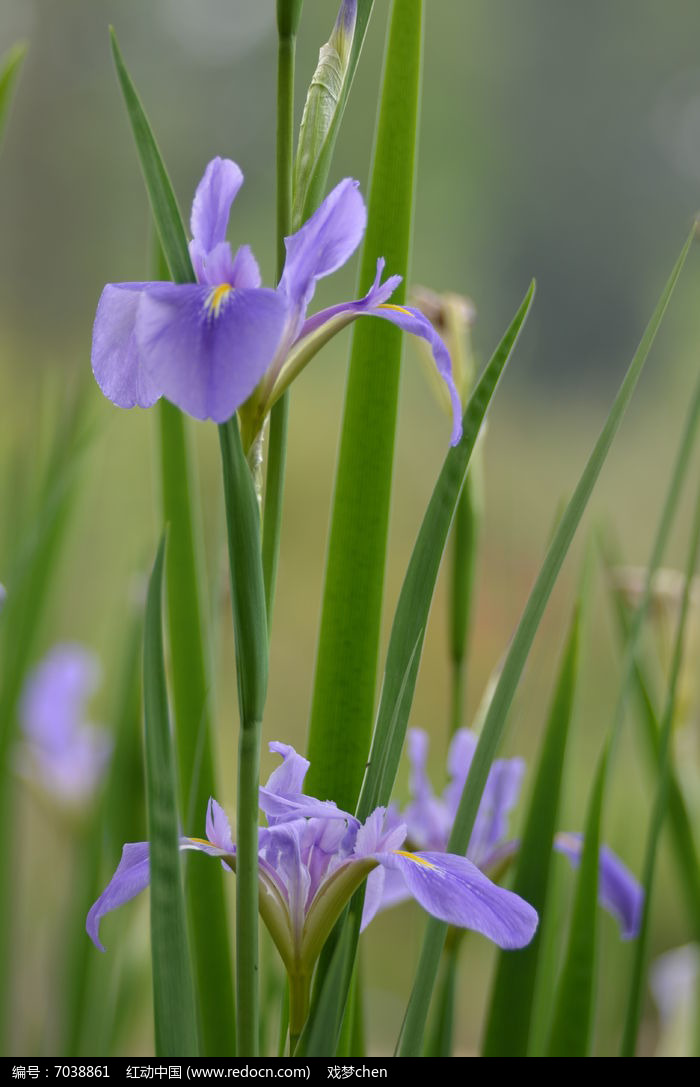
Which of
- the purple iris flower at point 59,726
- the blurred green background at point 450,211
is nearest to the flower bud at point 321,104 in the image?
the purple iris flower at point 59,726

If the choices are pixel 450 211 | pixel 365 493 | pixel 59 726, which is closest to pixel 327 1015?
pixel 365 493

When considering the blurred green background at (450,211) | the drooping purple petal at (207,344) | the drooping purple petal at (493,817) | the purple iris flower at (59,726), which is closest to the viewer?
the drooping purple petal at (207,344)

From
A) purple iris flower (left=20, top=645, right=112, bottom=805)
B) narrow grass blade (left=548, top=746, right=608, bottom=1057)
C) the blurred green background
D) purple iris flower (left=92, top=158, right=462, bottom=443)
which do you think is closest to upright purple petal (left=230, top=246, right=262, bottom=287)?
purple iris flower (left=92, top=158, right=462, bottom=443)

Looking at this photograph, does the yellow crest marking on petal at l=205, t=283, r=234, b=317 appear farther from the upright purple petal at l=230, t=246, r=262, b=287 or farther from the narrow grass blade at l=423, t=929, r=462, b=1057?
the narrow grass blade at l=423, t=929, r=462, b=1057

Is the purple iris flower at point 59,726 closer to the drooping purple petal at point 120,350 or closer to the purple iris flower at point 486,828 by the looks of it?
the purple iris flower at point 486,828

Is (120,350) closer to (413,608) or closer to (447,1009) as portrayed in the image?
(413,608)

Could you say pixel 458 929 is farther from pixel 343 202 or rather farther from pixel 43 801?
pixel 43 801
